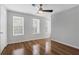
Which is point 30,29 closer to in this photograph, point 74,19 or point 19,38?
point 19,38

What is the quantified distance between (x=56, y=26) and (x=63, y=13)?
0.78 meters

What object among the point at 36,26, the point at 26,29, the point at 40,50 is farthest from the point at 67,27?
the point at 26,29

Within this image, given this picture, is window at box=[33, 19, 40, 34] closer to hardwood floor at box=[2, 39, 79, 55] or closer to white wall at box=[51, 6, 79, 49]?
white wall at box=[51, 6, 79, 49]

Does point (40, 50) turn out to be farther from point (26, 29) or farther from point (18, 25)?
point (26, 29)

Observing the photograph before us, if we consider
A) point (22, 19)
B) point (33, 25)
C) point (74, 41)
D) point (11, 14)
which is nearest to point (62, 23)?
point (74, 41)

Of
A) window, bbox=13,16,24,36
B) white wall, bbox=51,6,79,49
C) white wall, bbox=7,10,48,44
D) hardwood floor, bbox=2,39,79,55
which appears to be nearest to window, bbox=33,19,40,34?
white wall, bbox=7,10,48,44

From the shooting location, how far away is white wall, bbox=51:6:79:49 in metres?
3.08

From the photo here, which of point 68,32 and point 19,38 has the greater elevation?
point 68,32

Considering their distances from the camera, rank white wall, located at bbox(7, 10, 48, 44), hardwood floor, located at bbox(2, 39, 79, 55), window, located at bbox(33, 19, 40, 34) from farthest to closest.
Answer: window, located at bbox(33, 19, 40, 34) → white wall, located at bbox(7, 10, 48, 44) → hardwood floor, located at bbox(2, 39, 79, 55)

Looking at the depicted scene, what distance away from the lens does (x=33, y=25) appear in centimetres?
456

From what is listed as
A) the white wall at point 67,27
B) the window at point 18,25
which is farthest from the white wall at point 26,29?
the white wall at point 67,27

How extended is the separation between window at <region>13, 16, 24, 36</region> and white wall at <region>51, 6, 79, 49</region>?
1.54m

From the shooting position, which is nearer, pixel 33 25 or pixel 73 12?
pixel 73 12

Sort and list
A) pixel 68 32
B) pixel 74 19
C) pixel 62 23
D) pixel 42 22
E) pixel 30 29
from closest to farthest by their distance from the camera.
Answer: pixel 74 19, pixel 68 32, pixel 62 23, pixel 30 29, pixel 42 22
